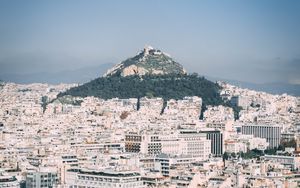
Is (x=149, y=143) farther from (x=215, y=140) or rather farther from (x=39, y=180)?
(x=39, y=180)

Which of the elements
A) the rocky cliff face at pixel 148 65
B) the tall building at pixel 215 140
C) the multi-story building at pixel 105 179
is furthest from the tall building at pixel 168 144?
the rocky cliff face at pixel 148 65

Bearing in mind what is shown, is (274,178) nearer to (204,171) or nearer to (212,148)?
(204,171)

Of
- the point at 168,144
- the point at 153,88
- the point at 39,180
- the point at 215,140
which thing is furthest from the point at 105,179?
the point at 153,88

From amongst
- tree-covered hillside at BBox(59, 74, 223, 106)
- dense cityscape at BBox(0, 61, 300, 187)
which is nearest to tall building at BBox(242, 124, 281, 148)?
dense cityscape at BBox(0, 61, 300, 187)

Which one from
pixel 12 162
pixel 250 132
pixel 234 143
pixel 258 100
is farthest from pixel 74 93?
pixel 12 162

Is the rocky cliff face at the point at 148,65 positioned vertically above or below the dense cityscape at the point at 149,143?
above

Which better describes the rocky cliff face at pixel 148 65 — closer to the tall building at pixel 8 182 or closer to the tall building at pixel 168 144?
the tall building at pixel 168 144
